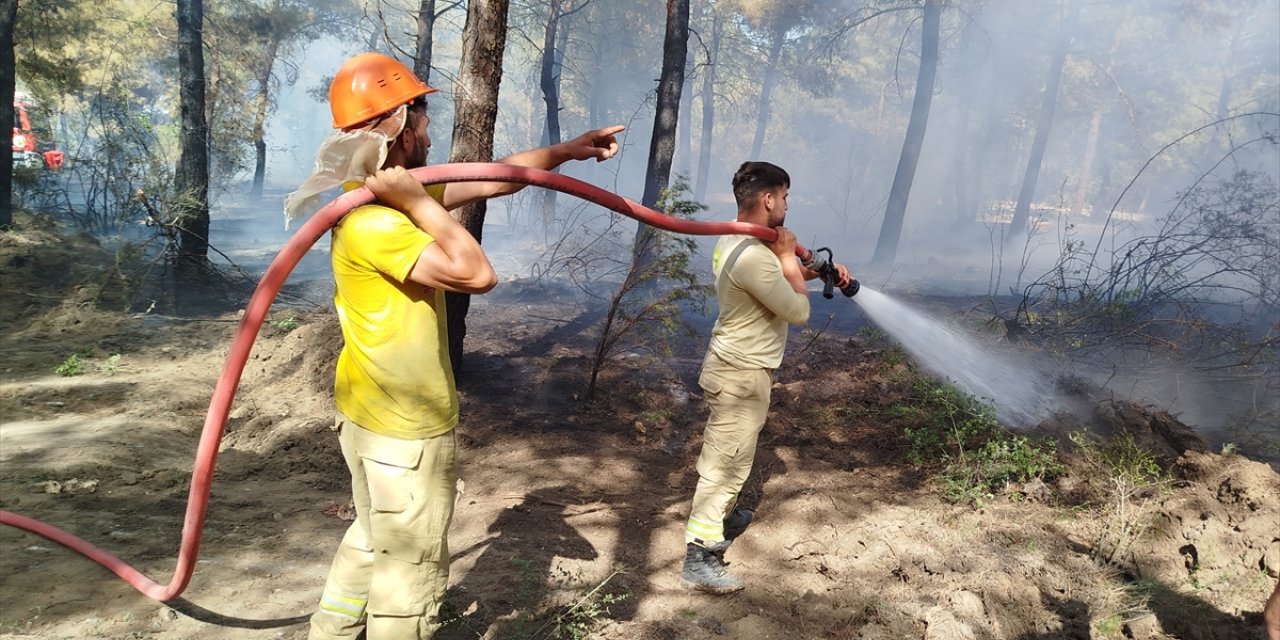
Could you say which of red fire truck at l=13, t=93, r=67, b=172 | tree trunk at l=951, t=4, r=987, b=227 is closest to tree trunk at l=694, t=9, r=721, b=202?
tree trunk at l=951, t=4, r=987, b=227

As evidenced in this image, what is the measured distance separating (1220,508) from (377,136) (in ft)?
16.8

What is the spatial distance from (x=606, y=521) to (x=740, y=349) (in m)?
1.58

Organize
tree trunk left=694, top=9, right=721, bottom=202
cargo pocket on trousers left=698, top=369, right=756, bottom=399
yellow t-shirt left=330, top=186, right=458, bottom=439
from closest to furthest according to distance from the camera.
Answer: yellow t-shirt left=330, top=186, right=458, bottom=439, cargo pocket on trousers left=698, top=369, right=756, bottom=399, tree trunk left=694, top=9, right=721, bottom=202

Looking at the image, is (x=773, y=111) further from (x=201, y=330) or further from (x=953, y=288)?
(x=201, y=330)

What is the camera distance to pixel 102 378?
604cm

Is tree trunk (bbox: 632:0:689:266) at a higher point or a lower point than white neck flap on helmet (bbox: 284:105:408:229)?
higher

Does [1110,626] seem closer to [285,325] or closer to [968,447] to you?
[968,447]

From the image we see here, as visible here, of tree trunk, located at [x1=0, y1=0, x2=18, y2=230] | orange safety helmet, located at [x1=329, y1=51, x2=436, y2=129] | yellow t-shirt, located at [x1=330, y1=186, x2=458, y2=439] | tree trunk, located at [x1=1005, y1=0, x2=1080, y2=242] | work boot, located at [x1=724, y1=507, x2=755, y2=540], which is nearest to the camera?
yellow t-shirt, located at [x1=330, y1=186, x2=458, y2=439]

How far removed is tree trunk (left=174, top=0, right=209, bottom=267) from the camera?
376 inches

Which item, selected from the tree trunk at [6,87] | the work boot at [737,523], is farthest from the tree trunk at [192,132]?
the work boot at [737,523]

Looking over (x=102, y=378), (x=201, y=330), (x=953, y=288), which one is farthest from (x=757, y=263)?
(x=953, y=288)

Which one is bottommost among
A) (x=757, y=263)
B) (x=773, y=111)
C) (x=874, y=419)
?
(x=874, y=419)

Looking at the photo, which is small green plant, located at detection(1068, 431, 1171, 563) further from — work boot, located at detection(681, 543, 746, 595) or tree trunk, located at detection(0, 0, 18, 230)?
tree trunk, located at detection(0, 0, 18, 230)

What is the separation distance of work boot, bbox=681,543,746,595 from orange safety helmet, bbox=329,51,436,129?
2529 mm
